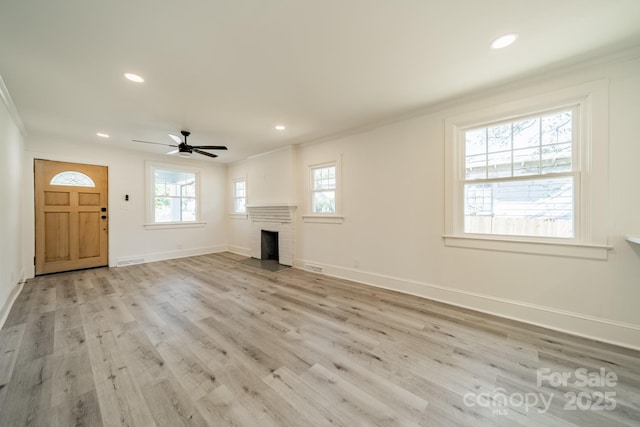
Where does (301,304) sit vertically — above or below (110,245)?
below

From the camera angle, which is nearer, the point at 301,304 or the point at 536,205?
the point at 536,205

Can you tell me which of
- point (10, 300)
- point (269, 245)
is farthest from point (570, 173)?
point (10, 300)

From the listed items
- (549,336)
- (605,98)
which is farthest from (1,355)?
(605,98)

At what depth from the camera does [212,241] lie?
670 centimetres

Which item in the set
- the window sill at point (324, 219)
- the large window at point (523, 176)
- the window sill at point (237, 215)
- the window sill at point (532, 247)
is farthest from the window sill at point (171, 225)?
the large window at point (523, 176)

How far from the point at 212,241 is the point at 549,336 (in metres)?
6.94

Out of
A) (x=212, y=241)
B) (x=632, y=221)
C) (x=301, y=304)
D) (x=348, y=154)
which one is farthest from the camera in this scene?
(x=212, y=241)

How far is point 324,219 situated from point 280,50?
117 inches

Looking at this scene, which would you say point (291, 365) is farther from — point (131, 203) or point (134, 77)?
point (131, 203)

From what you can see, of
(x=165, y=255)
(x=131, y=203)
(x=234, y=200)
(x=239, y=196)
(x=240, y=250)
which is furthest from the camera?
(x=234, y=200)

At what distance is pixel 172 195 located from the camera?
5.98 metres

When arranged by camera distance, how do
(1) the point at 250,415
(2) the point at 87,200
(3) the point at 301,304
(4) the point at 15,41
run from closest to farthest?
(1) the point at 250,415 → (4) the point at 15,41 → (3) the point at 301,304 → (2) the point at 87,200

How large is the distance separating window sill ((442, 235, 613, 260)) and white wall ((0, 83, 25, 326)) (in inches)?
211

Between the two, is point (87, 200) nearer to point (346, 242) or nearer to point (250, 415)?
point (346, 242)
